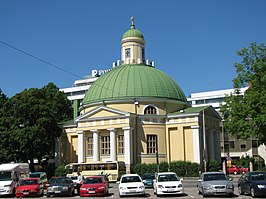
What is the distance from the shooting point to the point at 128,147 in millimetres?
55469

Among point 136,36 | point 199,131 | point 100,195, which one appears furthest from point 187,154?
point 100,195

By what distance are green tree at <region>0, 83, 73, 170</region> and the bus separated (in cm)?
808

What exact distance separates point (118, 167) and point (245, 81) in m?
19.3

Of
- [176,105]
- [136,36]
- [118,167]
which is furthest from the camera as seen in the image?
[136,36]

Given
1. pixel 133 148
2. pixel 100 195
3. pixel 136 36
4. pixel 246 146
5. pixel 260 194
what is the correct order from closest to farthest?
pixel 260 194
pixel 100 195
pixel 133 148
pixel 136 36
pixel 246 146

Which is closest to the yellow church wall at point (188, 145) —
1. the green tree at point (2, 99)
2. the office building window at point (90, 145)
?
the office building window at point (90, 145)

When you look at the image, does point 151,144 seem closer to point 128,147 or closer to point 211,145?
point 128,147

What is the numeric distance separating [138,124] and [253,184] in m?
34.5

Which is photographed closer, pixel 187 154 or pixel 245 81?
pixel 245 81

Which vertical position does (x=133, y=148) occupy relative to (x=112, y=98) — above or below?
below

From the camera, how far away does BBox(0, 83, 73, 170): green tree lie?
58688mm

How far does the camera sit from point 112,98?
60156mm

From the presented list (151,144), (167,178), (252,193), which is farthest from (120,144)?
(252,193)

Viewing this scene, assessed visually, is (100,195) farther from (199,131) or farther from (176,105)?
(176,105)
